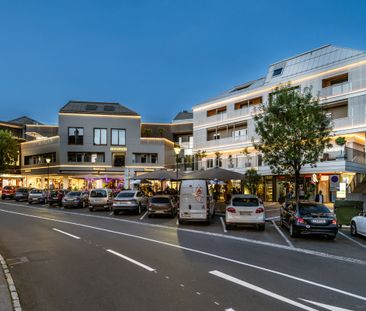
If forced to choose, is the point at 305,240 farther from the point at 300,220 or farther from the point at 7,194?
the point at 7,194

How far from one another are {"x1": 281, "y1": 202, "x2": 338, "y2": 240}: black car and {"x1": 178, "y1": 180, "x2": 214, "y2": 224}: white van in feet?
17.1

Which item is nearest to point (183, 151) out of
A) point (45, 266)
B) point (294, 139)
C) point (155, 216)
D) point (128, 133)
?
point (128, 133)

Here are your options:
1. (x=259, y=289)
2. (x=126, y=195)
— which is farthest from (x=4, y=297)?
(x=126, y=195)

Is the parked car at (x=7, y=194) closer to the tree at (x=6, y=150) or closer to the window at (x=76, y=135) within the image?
the tree at (x=6, y=150)

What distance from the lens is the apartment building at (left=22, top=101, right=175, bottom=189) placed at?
53.0 metres

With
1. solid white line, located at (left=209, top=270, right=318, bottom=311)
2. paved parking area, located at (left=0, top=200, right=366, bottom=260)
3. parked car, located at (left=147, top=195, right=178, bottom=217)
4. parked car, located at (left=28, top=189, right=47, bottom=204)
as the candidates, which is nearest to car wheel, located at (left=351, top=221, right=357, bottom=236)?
paved parking area, located at (left=0, top=200, right=366, bottom=260)

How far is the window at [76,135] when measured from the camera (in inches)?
2104

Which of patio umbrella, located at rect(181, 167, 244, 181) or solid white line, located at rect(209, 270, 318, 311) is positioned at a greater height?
patio umbrella, located at rect(181, 167, 244, 181)

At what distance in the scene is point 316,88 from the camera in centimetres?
3341

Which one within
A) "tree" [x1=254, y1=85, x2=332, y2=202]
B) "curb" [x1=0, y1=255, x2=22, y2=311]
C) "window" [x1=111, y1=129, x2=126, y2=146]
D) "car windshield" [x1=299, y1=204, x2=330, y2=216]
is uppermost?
"window" [x1=111, y1=129, x2=126, y2=146]

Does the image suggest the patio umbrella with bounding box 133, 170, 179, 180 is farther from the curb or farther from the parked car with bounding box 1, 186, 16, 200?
the parked car with bounding box 1, 186, 16, 200

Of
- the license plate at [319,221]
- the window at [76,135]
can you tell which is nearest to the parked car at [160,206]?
the license plate at [319,221]

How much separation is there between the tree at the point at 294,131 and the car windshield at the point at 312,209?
14.4ft

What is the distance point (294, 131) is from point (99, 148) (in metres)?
38.5
